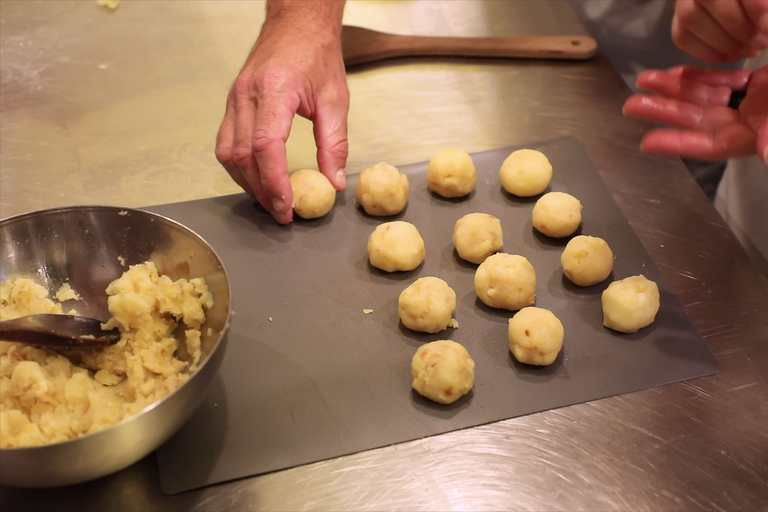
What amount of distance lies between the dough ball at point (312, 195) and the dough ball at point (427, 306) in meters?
0.38

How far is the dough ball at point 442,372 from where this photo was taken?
1439mm

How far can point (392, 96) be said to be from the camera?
7.79ft

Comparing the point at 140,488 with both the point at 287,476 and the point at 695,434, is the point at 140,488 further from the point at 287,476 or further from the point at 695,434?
the point at 695,434

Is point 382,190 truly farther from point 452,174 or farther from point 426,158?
point 426,158

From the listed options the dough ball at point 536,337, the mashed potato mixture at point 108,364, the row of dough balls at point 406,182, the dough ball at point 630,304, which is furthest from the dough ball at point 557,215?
the mashed potato mixture at point 108,364

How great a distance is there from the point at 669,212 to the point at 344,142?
0.97m

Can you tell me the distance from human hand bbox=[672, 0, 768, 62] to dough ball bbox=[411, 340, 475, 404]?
1062 millimetres

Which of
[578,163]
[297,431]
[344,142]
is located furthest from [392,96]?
[297,431]

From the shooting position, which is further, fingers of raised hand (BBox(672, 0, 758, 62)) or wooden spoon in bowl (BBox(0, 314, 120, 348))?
fingers of raised hand (BBox(672, 0, 758, 62))

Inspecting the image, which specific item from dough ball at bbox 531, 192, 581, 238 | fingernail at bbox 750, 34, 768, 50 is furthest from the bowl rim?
fingernail at bbox 750, 34, 768, 50

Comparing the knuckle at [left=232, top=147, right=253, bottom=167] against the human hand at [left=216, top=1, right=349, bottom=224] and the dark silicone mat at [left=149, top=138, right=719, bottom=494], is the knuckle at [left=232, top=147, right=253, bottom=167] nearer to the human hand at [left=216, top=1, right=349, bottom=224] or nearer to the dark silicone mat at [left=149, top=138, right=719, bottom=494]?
the human hand at [left=216, top=1, right=349, bottom=224]

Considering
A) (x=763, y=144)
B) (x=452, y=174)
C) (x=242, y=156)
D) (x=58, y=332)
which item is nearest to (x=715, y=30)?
(x=763, y=144)

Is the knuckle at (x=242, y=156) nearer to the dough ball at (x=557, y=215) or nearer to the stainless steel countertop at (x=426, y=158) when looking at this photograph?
the stainless steel countertop at (x=426, y=158)

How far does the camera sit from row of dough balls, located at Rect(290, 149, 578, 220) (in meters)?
1.86
